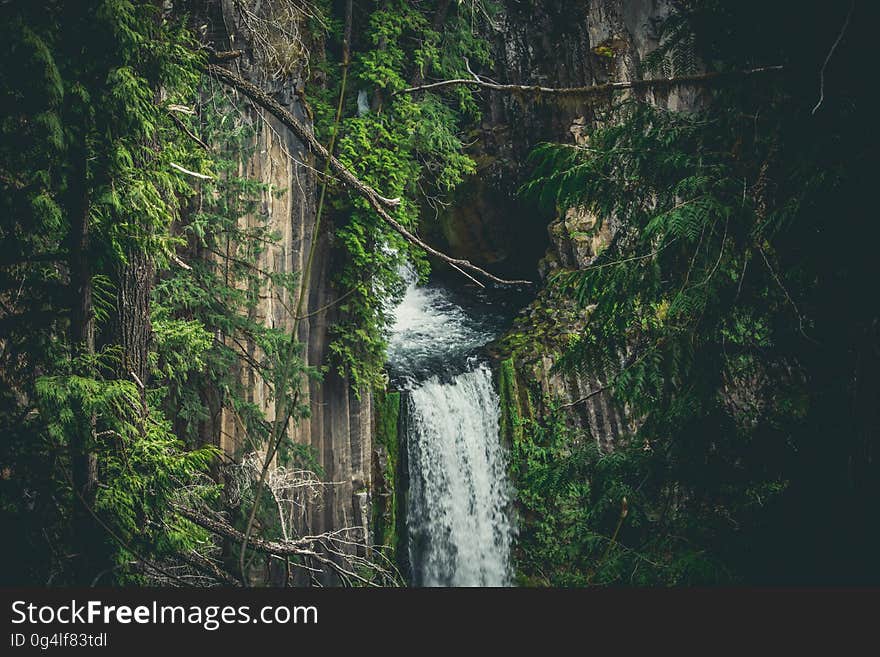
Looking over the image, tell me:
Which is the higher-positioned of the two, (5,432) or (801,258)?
(801,258)

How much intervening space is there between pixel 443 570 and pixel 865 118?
11167 millimetres

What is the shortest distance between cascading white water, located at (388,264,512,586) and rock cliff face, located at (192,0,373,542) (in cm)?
151

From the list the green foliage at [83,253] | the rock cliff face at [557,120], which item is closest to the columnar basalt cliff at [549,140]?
the rock cliff face at [557,120]

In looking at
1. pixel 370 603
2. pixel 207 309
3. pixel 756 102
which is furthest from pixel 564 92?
pixel 207 309

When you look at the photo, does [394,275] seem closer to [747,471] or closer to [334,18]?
[334,18]

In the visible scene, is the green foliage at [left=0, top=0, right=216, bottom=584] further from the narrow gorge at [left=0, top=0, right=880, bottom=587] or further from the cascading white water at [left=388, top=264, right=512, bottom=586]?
the cascading white water at [left=388, top=264, right=512, bottom=586]

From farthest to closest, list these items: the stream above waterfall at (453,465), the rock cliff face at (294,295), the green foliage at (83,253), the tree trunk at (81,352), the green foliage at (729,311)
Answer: the stream above waterfall at (453,465)
the rock cliff face at (294,295)
the green foliage at (729,311)
the tree trunk at (81,352)
the green foliage at (83,253)

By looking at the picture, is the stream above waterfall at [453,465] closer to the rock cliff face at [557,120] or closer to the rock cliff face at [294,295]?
the rock cliff face at [557,120]

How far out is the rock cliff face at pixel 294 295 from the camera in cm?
809

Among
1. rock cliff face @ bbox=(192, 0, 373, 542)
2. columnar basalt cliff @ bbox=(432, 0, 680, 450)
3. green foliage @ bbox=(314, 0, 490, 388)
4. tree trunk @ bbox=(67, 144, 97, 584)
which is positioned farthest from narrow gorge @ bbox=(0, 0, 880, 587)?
columnar basalt cliff @ bbox=(432, 0, 680, 450)

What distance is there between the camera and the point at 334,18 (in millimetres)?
10422

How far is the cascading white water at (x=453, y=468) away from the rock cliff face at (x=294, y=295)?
1511 millimetres

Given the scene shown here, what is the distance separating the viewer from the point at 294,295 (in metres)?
8.95

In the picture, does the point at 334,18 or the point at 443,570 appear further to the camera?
the point at 443,570
